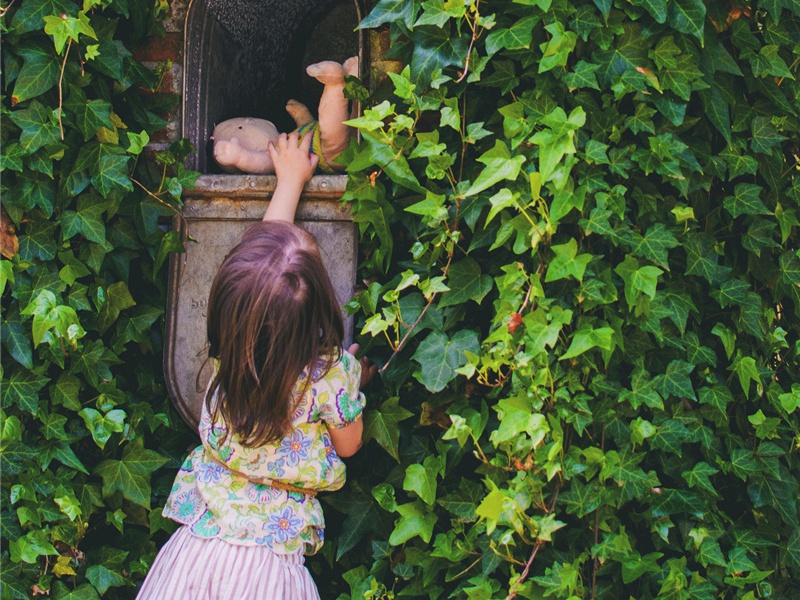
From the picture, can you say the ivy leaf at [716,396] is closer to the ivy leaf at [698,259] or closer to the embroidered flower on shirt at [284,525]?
the ivy leaf at [698,259]

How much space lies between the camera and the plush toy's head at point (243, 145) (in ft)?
8.16

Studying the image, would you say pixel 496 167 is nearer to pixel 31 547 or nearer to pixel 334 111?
pixel 334 111

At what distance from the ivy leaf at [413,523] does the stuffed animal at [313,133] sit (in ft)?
3.01

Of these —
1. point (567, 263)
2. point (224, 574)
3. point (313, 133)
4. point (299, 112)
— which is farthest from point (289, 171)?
point (224, 574)

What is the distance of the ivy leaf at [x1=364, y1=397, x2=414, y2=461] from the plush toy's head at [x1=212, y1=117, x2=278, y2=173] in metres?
0.77

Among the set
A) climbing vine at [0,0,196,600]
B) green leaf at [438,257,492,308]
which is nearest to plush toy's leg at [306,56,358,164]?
climbing vine at [0,0,196,600]

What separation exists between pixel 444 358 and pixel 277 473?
473 mm

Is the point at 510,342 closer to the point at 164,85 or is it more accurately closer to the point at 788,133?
the point at 788,133

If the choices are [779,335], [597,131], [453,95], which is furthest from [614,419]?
[453,95]

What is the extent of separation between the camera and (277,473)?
209cm

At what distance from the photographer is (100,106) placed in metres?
2.29

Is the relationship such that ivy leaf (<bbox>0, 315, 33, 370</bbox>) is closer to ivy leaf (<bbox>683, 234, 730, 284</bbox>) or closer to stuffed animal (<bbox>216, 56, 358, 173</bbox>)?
stuffed animal (<bbox>216, 56, 358, 173</bbox>)

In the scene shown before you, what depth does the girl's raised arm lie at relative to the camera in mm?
2355

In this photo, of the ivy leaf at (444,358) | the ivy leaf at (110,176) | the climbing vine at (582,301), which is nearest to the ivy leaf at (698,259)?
the climbing vine at (582,301)
